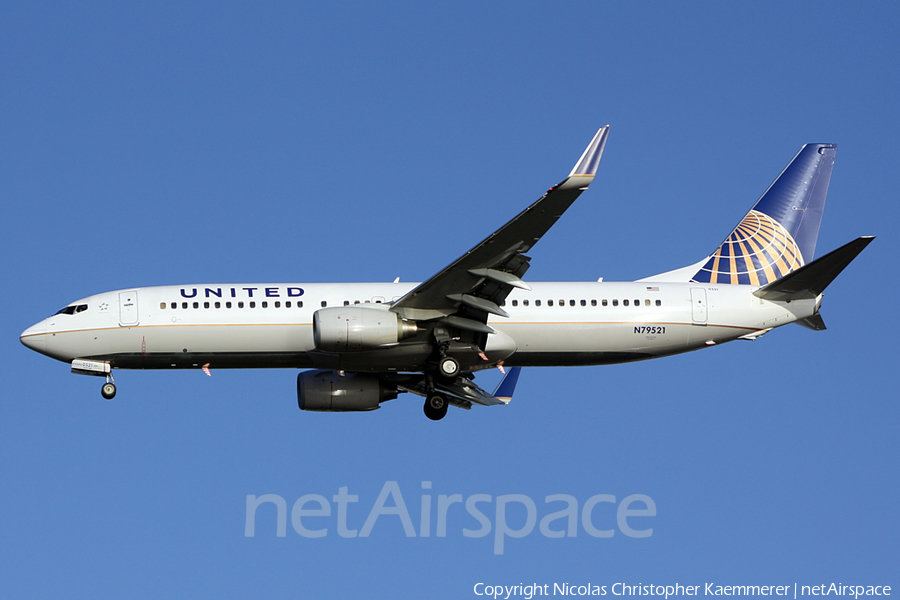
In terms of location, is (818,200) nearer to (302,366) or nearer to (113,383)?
(302,366)

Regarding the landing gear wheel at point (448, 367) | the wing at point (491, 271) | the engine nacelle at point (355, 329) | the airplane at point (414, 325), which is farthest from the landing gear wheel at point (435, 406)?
the engine nacelle at point (355, 329)

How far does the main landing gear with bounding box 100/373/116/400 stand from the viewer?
33763mm

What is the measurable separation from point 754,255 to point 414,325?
1361cm

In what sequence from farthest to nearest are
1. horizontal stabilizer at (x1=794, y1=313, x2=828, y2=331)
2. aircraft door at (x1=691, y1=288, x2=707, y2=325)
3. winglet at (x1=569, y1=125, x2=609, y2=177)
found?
horizontal stabilizer at (x1=794, y1=313, x2=828, y2=331), aircraft door at (x1=691, y1=288, x2=707, y2=325), winglet at (x1=569, y1=125, x2=609, y2=177)

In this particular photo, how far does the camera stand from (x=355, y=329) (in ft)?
102

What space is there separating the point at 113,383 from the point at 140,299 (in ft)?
9.05

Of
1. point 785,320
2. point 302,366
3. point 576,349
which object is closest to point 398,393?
point 302,366

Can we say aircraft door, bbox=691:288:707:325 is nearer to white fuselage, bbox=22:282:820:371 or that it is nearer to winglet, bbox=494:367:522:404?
white fuselage, bbox=22:282:820:371

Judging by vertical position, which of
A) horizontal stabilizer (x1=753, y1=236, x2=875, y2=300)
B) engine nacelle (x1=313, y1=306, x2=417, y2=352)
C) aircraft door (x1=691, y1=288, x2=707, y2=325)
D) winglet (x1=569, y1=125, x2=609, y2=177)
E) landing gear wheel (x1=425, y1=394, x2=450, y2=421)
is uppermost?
winglet (x1=569, y1=125, x2=609, y2=177)

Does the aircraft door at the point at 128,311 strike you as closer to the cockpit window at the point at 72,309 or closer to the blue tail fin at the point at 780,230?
the cockpit window at the point at 72,309

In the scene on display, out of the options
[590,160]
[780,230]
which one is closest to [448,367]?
[590,160]

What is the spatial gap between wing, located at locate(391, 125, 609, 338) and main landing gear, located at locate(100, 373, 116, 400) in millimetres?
9305

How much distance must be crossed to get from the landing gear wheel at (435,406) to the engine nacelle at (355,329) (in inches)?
193

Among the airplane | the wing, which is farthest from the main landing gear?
the wing
